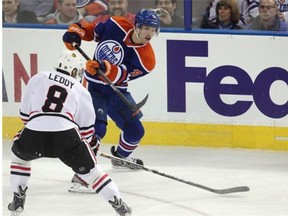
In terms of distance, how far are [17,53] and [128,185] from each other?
1.54m

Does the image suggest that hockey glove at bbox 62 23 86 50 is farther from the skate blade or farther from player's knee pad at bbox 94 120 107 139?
the skate blade

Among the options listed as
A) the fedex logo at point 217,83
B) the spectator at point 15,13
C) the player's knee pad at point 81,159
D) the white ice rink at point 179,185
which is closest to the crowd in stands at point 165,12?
the spectator at point 15,13

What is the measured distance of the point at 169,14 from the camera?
6473mm

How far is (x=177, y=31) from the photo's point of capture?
21.0 ft

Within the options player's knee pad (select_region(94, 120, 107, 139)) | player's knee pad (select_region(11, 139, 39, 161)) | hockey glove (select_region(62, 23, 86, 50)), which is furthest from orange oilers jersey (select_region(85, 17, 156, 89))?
player's knee pad (select_region(11, 139, 39, 161))

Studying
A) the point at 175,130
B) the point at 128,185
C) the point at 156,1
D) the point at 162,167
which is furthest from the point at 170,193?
the point at 156,1

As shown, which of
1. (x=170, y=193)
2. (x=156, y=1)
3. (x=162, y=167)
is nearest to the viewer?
(x=170, y=193)

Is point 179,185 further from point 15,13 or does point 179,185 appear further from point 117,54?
point 15,13

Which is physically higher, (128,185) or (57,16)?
(57,16)

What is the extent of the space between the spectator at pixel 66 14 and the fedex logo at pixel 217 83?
0.67 meters

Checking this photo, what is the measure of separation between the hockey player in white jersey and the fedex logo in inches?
77.6

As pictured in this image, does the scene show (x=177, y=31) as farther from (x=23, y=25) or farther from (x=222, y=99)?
(x=23, y=25)

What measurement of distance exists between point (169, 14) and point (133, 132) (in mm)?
1026

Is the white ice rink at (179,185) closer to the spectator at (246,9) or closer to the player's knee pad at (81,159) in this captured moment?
the player's knee pad at (81,159)
